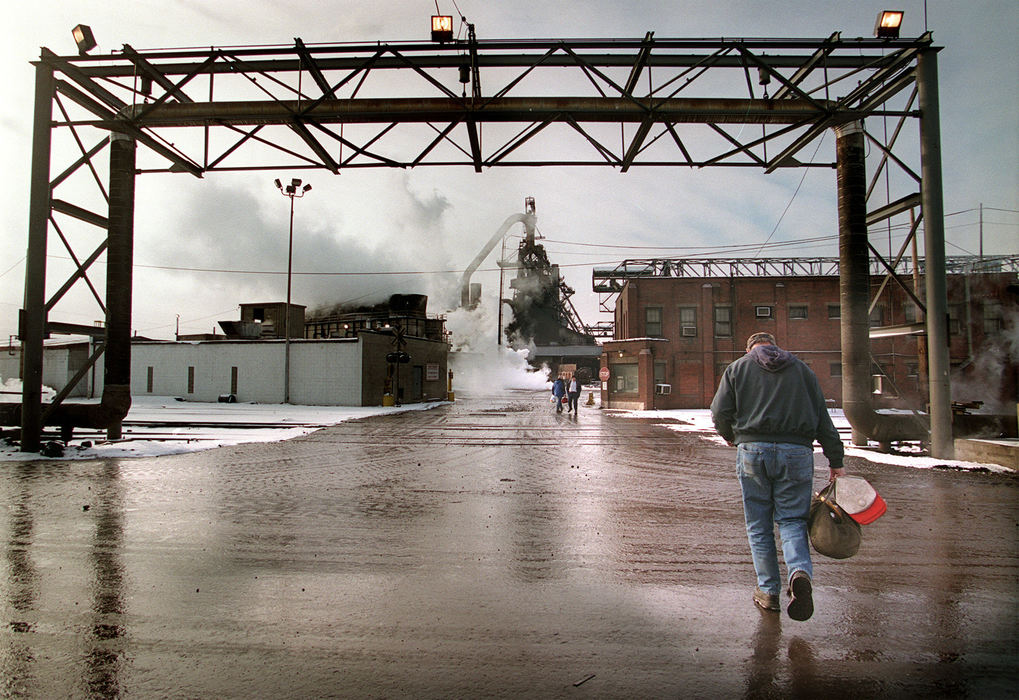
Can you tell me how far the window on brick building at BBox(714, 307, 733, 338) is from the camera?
31.0m

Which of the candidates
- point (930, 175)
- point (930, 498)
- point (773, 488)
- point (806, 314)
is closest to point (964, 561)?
point (773, 488)

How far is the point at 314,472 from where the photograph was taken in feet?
30.1

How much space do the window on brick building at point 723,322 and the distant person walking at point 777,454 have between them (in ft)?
95.0

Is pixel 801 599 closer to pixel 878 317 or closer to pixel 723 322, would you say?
pixel 723 322

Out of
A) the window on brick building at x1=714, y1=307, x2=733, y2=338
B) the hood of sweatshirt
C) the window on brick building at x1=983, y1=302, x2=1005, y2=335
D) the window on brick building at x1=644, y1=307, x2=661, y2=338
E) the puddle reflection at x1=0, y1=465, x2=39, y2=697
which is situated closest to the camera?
the puddle reflection at x1=0, y1=465, x2=39, y2=697

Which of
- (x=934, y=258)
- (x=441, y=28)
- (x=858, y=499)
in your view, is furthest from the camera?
(x=934, y=258)

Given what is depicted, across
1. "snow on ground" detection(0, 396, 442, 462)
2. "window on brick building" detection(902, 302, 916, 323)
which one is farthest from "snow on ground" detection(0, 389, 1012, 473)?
"window on brick building" detection(902, 302, 916, 323)

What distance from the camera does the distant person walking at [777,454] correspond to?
3490mm

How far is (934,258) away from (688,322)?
20.6 meters

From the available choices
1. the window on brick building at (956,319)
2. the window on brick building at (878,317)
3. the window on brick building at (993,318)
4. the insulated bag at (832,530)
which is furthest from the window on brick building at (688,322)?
the insulated bag at (832,530)

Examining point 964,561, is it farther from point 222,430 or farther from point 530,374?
point 530,374

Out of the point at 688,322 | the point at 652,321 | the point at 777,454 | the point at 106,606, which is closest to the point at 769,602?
the point at 777,454

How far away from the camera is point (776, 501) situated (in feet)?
11.6

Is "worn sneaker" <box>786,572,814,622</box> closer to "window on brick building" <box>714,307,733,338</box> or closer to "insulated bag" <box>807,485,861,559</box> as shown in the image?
"insulated bag" <box>807,485,861,559</box>
